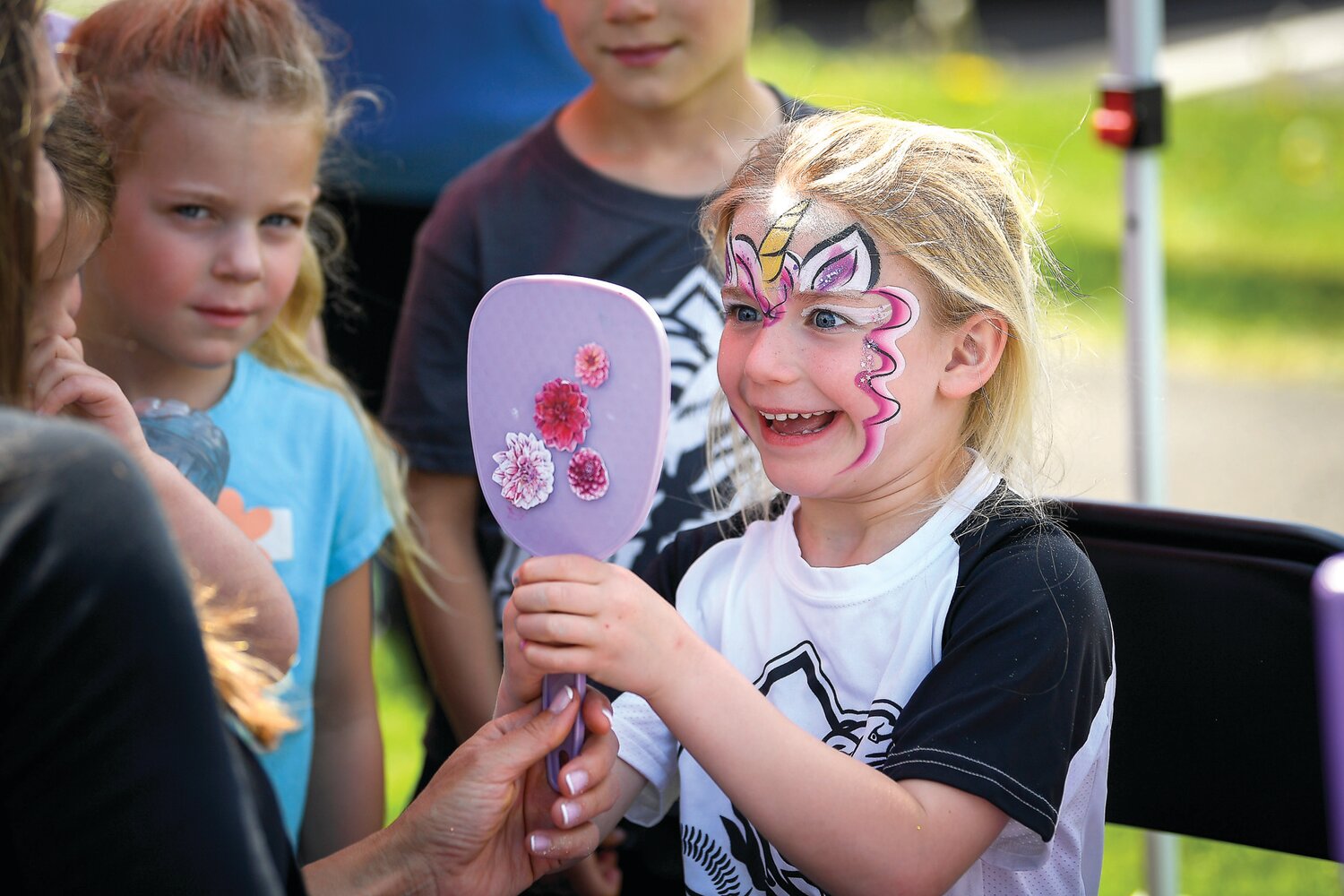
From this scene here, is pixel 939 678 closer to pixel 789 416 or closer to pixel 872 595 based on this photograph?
pixel 872 595

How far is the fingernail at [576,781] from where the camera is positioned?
3.94ft

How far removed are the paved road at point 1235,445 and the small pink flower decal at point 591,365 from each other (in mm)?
2700

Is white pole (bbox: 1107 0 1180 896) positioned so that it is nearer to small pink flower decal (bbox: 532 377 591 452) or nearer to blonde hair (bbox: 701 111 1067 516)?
blonde hair (bbox: 701 111 1067 516)

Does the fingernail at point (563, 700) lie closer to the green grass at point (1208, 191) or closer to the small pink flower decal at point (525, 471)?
the small pink flower decal at point (525, 471)

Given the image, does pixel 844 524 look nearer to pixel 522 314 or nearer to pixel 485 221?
pixel 522 314

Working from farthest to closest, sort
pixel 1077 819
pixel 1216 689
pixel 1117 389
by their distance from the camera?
1. pixel 1117 389
2. pixel 1216 689
3. pixel 1077 819

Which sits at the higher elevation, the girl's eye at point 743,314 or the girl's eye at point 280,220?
the girl's eye at point 280,220

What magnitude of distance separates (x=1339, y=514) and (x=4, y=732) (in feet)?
12.4

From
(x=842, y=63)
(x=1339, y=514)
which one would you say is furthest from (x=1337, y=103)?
(x=1339, y=514)

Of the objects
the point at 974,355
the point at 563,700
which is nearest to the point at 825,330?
the point at 974,355

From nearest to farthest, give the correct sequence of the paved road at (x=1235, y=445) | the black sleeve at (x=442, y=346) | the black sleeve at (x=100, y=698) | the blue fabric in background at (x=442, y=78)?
1. the black sleeve at (x=100, y=698)
2. the black sleeve at (x=442, y=346)
3. the blue fabric in background at (x=442, y=78)
4. the paved road at (x=1235, y=445)

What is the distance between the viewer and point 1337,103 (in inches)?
254

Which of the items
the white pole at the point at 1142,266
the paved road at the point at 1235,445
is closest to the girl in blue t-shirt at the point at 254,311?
the white pole at the point at 1142,266

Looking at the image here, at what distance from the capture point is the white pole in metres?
2.04
